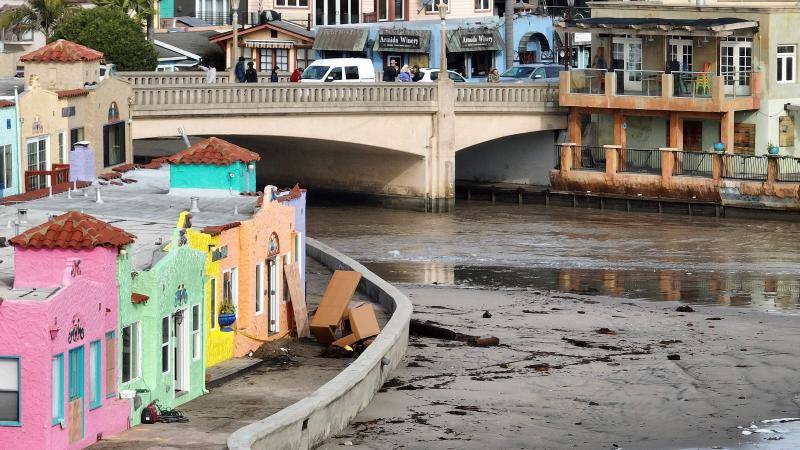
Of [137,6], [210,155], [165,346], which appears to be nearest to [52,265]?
[165,346]

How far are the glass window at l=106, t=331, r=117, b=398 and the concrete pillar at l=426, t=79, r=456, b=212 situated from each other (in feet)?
150

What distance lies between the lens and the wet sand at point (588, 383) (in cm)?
3472

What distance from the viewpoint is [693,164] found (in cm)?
7575

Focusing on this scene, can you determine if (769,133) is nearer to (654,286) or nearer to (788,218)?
(788,218)

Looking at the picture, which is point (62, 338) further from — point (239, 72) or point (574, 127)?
point (574, 127)

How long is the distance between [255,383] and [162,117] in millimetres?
32187

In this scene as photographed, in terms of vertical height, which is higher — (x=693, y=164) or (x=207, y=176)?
(x=207, y=176)

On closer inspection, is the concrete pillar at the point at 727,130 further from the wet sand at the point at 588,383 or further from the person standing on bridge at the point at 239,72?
the wet sand at the point at 588,383

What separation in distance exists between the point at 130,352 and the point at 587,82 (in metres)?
49.2

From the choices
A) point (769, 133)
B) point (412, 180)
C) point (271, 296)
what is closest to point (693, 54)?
point (769, 133)

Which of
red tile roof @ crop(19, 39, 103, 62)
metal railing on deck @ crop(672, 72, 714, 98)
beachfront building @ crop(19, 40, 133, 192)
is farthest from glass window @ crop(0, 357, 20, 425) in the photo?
metal railing on deck @ crop(672, 72, 714, 98)

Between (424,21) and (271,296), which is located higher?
(424,21)

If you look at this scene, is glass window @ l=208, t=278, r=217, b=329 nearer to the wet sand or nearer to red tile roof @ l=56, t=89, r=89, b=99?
the wet sand

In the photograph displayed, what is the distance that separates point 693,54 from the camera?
77125 millimetres
